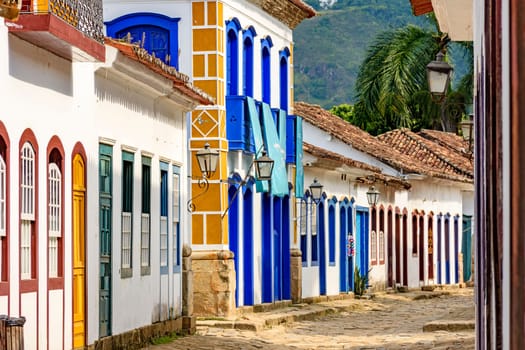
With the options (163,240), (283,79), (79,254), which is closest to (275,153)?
(283,79)

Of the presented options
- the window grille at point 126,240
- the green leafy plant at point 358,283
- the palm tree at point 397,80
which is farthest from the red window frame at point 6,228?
the palm tree at point 397,80

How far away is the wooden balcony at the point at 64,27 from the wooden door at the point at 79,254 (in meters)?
1.34

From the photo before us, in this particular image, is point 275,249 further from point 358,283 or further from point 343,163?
point 358,283

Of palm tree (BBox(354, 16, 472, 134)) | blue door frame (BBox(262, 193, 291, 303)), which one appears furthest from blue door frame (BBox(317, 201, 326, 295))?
palm tree (BBox(354, 16, 472, 134))

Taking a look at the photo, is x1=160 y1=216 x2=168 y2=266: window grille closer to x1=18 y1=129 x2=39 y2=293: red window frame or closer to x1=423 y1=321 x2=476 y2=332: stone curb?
x1=423 y1=321 x2=476 y2=332: stone curb

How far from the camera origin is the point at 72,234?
15.0 metres

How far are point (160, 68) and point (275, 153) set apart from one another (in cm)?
914

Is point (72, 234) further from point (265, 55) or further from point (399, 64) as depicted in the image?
point (399, 64)

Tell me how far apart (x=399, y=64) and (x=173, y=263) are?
33402mm

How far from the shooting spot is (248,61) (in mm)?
25969

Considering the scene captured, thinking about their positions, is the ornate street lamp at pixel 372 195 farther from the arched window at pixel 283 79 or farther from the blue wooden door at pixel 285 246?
the arched window at pixel 283 79

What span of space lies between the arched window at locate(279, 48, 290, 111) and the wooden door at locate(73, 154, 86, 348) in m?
13.3

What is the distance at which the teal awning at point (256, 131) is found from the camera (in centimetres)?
2478

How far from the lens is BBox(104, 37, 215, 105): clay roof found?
1616 cm
